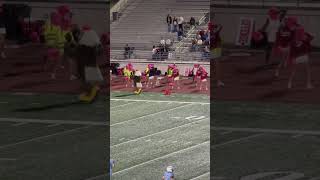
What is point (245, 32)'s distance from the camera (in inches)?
1272

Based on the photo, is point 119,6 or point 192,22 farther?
point 119,6

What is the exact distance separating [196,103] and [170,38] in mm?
11631

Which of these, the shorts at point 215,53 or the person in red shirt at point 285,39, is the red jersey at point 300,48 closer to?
the person in red shirt at point 285,39

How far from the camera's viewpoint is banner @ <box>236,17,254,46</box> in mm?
32094

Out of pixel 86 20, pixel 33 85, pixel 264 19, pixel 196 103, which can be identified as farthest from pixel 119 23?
pixel 196 103

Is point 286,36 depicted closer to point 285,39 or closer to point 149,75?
point 285,39

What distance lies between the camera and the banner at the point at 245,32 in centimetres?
3209

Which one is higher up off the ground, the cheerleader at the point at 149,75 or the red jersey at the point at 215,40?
the red jersey at the point at 215,40

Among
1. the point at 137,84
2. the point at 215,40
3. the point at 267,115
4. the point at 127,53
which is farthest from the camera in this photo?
the point at 127,53

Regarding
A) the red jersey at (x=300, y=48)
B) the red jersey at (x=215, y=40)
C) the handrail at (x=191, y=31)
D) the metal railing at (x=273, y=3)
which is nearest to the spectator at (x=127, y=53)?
the handrail at (x=191, y=31)

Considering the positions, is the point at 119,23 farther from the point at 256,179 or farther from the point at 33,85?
the point at 256,179

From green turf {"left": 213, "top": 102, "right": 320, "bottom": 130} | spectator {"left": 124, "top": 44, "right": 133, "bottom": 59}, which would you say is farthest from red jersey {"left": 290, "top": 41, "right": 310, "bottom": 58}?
spectator {"left": 124, "top": 44, "right": 133, "bottom": 59}

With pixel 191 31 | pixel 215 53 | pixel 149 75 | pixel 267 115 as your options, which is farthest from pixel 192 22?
pixel 267 115

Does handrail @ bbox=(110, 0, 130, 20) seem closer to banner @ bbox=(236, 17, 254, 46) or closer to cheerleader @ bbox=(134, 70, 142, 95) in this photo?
banner @ bbox=(236, 17, 254, 46)
